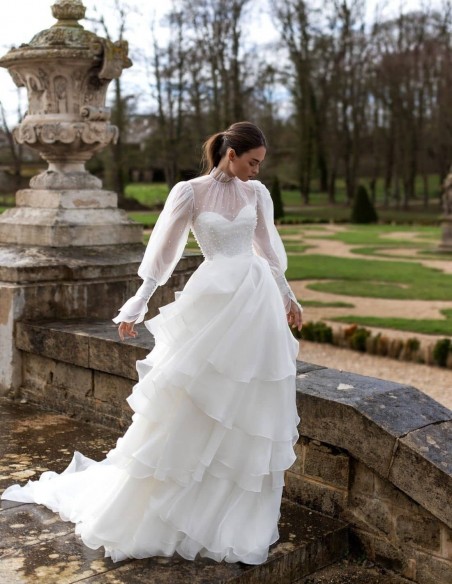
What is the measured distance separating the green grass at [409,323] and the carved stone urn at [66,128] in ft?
19.0

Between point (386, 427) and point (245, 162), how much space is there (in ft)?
3.65

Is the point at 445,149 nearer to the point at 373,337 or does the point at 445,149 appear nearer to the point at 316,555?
the point at 373,337

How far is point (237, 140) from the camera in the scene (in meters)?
3.01

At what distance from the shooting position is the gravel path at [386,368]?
8.09 metres

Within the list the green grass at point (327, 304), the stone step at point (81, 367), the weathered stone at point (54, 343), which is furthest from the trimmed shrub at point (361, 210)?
the weathered stone at point (54, 343)

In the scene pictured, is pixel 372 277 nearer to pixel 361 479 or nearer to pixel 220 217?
pixel 361 479

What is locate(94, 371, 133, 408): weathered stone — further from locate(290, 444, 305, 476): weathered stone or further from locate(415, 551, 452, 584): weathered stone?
locate(415, 551, 452, 584): weathered stone

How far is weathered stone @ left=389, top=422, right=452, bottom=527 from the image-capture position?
290 cm

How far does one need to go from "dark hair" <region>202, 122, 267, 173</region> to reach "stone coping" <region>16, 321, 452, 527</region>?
1.02 m

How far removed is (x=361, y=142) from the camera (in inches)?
1658

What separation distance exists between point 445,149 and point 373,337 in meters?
31.4

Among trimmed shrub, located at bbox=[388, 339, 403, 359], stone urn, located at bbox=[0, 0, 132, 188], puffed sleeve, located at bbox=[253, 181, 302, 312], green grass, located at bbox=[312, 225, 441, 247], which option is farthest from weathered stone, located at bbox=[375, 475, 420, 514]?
green grass, located at bbox=[312, 225, 441, 247]

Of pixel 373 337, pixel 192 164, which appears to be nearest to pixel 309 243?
pixel 373 337

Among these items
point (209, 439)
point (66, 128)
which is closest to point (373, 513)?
point (209, 439)
